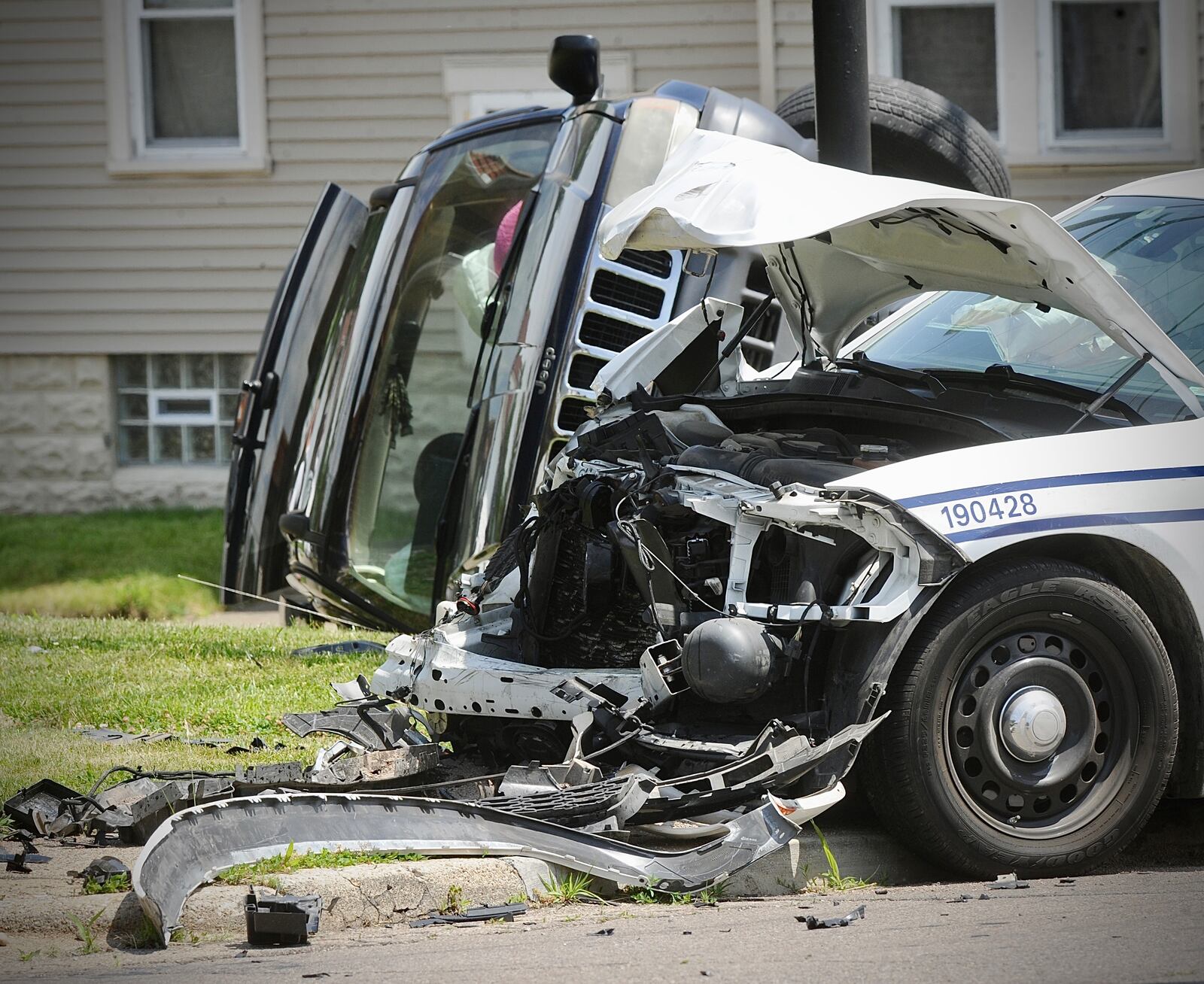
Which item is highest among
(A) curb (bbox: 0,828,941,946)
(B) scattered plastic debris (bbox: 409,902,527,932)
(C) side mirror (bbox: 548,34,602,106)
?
(C) side mirror (bbox: 548,34,602,106)

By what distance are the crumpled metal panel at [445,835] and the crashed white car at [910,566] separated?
16 cm

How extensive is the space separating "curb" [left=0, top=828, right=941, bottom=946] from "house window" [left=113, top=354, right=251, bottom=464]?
30.4 feet

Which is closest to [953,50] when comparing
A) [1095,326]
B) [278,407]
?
[278,407]

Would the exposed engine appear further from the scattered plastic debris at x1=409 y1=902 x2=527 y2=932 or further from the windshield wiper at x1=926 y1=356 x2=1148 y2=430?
the scattered plastic debris at x1=409 y1=902 x2=527 y2=932

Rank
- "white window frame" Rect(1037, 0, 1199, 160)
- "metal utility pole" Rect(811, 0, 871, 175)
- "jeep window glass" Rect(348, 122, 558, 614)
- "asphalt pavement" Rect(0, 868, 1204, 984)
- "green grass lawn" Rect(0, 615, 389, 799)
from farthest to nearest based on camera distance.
→ "white window frame" Rect(1037, 0, 1199, 160) < "jeep window glass" Rect(348, 122, 558, 614) < "metal utility pole" Rect(811, 0, 871, 175) < "green grass lawn" Rect(0, 615, 389, 799) < "asphalt pavement" Rect(0, 868, 1204, 984)

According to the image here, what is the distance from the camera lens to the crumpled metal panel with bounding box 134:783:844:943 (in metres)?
3.93

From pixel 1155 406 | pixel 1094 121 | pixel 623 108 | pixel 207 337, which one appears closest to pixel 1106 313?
pixel 1155 406

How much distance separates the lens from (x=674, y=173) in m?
5.27

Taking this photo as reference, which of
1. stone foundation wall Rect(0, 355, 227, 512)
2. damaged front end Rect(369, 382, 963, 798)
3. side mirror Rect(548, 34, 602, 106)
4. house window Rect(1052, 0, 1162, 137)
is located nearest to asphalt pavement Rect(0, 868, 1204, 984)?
damaged front end Rect(369, 382, 963, 798)

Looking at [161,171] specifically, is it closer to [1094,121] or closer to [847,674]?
[1094,121]

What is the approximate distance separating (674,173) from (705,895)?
2.46m

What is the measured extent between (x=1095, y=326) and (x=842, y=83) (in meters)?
2.31

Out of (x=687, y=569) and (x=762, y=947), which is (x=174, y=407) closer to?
(x=687, y=569)

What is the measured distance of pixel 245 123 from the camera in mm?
12742
